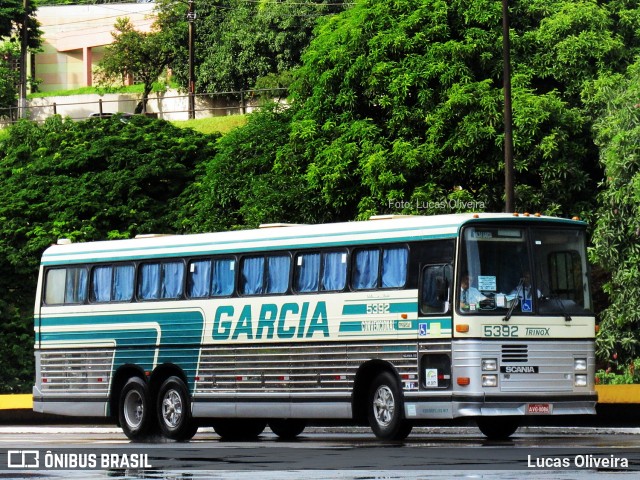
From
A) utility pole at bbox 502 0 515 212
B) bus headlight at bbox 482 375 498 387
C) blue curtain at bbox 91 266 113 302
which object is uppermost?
utility pole at bbox 502 0 515 212

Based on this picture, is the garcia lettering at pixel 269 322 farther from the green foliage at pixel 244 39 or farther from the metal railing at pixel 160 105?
the green foliage at pixel 244 39

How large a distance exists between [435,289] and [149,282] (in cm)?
673

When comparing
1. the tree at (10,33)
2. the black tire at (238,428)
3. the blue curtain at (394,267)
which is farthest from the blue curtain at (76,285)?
the tree at (10,33)

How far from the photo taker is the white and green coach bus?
22344 millimetres

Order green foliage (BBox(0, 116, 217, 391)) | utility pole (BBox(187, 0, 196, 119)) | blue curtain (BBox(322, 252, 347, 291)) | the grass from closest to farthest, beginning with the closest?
blue curtain (BBox(322, 252, 347, 291)) < green foliage (BBox(0, 116, 217, 391)) < the grass < utility pole (BBox(187, 0, 196, 119))

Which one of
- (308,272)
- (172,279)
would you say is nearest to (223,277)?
(172,279)

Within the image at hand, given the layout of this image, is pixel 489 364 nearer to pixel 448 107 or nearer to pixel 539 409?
pixel 539 409

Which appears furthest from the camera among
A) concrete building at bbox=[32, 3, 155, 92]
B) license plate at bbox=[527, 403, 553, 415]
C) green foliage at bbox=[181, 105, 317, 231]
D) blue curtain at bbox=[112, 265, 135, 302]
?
concrete building at bbox=[32, 3, 155, 92]

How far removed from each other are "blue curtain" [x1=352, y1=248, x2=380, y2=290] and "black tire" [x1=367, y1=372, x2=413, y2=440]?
1375 millimetres

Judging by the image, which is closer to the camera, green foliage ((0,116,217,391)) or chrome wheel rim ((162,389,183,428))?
chrome wheel rim ((162,389,183,428))

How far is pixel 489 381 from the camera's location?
22.1 m

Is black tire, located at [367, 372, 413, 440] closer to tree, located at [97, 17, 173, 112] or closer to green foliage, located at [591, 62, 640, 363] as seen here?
green foliage, located at [591, 62, 640, 363]

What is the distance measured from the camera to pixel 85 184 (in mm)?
56219
